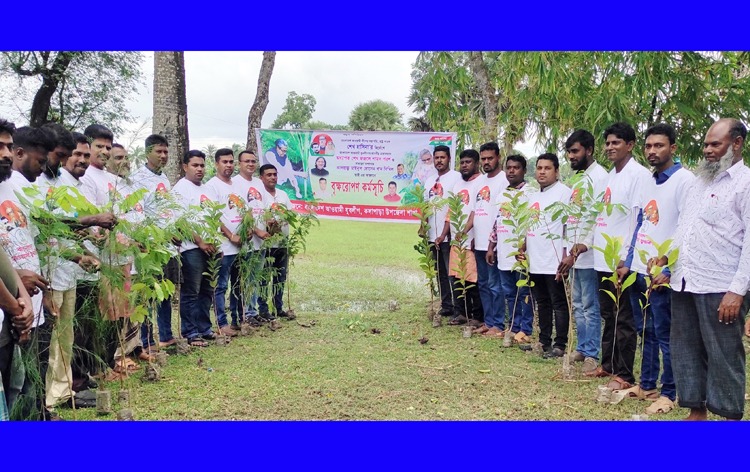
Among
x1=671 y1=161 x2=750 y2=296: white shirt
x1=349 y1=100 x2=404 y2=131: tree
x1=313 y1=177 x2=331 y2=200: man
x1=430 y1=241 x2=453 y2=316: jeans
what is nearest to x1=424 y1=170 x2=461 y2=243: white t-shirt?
x1=430 y1=241 x2=453 y2=316: jeans

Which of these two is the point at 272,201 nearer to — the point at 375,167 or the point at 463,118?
the point at 375,167

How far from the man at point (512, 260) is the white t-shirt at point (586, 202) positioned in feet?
2.64

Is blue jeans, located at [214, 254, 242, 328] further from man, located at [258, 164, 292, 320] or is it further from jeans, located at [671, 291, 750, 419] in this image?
jeans, located at [671, 291, 750, 419]

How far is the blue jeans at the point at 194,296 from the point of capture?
5.59m

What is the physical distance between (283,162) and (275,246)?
2.49 meters

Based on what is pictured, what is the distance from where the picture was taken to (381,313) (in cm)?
725

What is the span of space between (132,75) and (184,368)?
25.8 feet

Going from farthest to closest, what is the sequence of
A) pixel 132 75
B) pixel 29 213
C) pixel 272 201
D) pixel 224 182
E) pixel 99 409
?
1. pixel 132 75
2. pixel 272 201
3. pixel 224 182
4. pixel 99 409
5. pixel 29 213

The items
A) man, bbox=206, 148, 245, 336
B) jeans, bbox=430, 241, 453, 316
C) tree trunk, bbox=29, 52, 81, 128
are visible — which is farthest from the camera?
tree trunk, bbox=29, 52, 81, 128

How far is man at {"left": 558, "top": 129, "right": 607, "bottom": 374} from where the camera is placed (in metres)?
4.80

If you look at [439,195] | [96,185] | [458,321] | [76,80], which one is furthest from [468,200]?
[76,80]

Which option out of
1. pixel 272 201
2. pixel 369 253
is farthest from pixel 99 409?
pixel 369 253

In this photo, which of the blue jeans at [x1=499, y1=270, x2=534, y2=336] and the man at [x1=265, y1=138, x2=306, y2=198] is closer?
the blue jeans at [x1=499, y1=270, x2=534, y2=336]

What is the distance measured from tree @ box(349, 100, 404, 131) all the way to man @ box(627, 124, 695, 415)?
20.3 m
